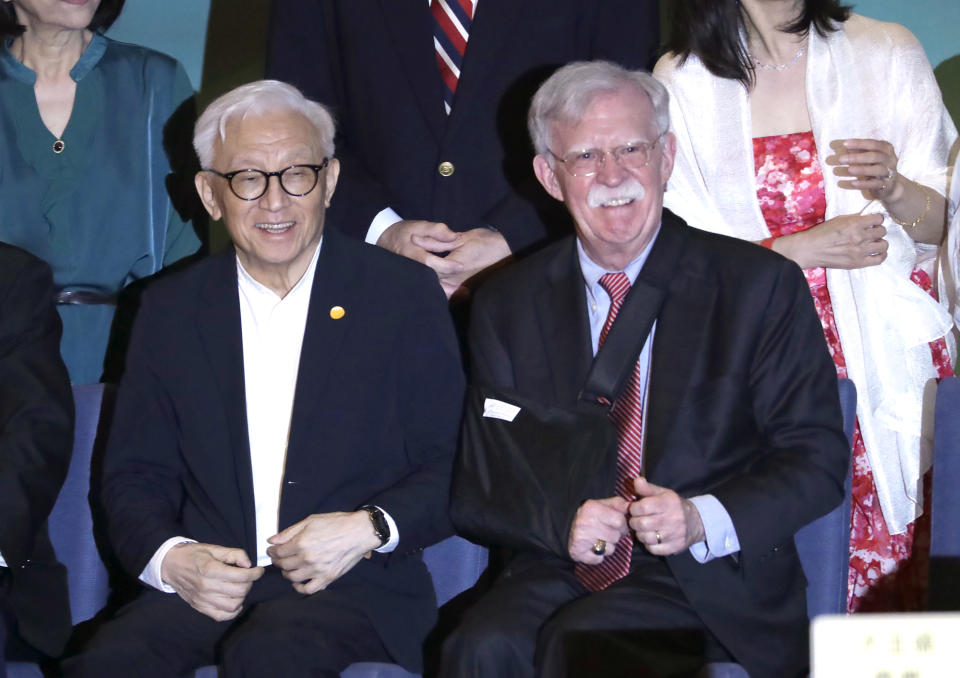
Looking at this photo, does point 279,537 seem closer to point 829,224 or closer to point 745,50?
point 829,224

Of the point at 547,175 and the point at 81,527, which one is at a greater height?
the point at 547,175

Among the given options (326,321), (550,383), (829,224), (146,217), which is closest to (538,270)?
(550,383)

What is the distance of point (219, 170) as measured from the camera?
248 centimetres

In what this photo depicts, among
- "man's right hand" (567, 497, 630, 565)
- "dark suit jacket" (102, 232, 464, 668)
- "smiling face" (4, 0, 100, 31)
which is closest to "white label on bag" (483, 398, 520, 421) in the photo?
"dark suit jacket" (102, 232, 464, 668)

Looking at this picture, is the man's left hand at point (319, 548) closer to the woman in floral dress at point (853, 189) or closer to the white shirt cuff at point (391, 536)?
the white shirt cuff at point (391, 536)

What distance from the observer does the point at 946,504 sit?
222 cm

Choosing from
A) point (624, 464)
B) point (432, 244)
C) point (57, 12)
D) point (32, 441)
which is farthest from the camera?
point (57, 12)

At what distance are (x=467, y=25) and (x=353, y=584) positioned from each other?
4.02 feet

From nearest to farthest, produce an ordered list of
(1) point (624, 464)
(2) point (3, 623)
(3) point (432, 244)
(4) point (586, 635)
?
1. (4) point (586, 635)
2. (1) point (624, 464)
3. (2) point (3, 623)
4. (3) point (432, 244)

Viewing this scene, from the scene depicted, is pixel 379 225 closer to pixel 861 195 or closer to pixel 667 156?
pixel 667 156

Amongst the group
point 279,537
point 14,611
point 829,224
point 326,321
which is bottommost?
point 14,611

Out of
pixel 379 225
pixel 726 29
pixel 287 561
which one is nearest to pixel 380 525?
pixel 287 561

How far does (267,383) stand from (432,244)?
1.56ft

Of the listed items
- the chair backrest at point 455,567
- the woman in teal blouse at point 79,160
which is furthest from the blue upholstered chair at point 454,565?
the woman in teal blouse at point 79,160
